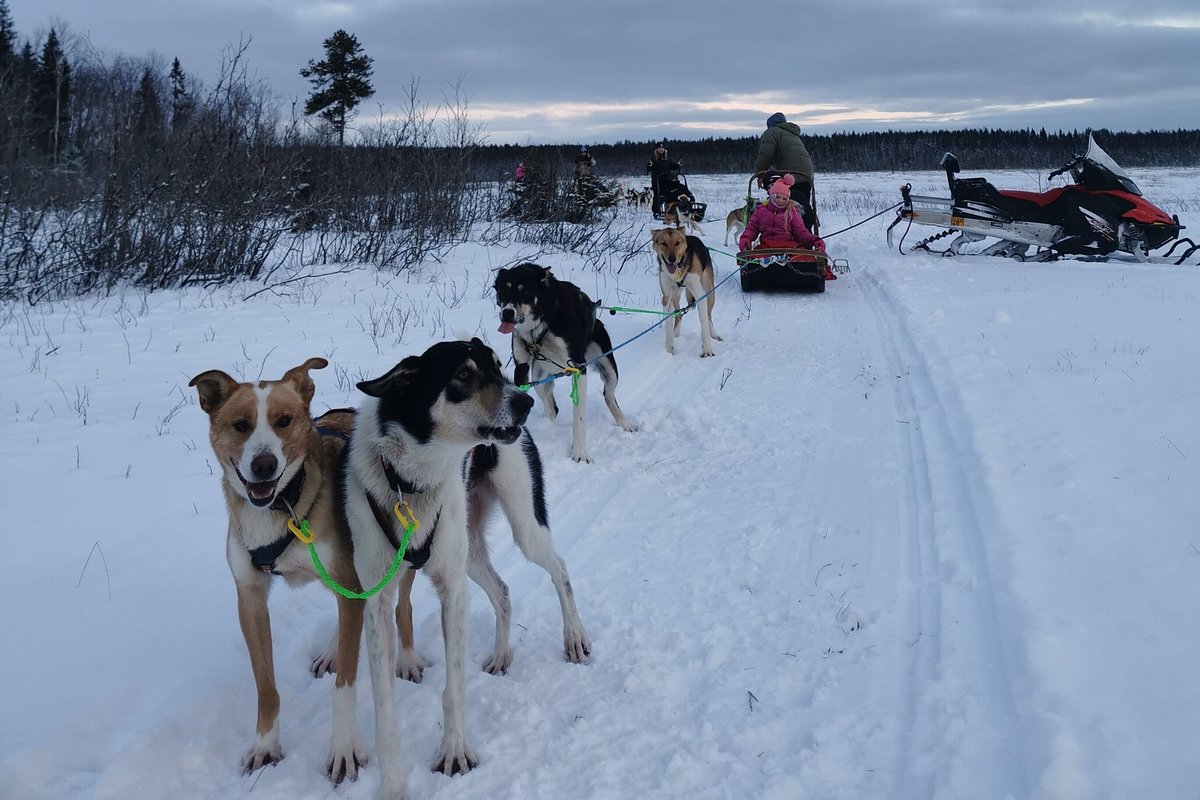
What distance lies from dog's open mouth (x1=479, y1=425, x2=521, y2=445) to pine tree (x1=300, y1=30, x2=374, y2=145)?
2979 centimetres

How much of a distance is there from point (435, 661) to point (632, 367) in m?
4.69

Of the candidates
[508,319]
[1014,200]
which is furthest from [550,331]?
[1014,200]

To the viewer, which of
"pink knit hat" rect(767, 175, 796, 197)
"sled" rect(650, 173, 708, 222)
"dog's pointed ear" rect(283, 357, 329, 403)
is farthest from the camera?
"sled" rect(650, 173, 708, 222)

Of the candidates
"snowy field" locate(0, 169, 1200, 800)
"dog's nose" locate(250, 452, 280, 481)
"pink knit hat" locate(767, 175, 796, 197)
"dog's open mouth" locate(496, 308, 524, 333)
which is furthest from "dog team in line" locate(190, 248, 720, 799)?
"pink knit hat" locate(767, 175, 796, 197)

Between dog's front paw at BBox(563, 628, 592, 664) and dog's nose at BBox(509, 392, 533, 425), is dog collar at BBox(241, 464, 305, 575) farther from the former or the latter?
dog's front paw at BBox(563, 628, 592, 664)

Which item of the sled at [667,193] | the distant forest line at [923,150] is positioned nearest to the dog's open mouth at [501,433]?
the sled at [667,193]

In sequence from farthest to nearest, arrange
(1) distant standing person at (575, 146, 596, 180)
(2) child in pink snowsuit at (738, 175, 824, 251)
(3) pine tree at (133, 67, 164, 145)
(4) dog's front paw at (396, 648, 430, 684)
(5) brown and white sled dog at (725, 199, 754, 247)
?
(1) distant standing person at (575, 146, 596, 180) → (5) brown and white sled dog at (725, 199, 754, 247) → (2) child in pink snowsuit at (738, 175, 824, 251) → (3) pine tree at (133, 67, 164, 145) → (4) dog's front paw at (396, 648, 430, 684)

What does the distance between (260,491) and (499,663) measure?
115 cm

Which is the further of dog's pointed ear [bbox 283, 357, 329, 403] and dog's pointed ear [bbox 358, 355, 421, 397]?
dog's pointed ear [bbox 283, 357, 329, 403]

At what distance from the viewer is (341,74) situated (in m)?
29.8

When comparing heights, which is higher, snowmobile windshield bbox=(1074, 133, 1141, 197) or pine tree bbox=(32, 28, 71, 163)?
pine tree bbox=(32, 28, 71, 163)

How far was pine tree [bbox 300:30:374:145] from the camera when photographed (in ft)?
96.2

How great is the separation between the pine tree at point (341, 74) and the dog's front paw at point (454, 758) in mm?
30163

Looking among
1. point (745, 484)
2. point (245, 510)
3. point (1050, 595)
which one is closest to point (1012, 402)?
point (745, 484)
